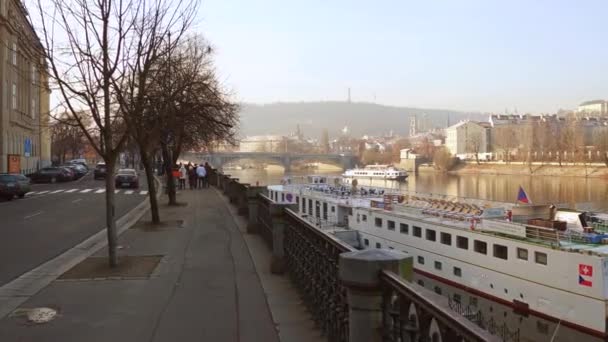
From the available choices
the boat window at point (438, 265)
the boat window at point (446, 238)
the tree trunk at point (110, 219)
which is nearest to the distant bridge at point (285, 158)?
the boat window at point (438, 265)

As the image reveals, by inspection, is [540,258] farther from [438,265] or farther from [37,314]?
[37,314]

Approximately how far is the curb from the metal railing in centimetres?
383

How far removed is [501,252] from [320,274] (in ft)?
71.8

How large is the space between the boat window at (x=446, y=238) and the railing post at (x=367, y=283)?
86.5 ft

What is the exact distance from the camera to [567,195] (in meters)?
65.5

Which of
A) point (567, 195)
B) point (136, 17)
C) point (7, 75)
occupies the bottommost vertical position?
point (567, 195)

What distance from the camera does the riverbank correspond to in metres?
101

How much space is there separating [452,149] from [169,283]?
16972cm

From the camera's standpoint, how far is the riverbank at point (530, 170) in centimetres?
10064

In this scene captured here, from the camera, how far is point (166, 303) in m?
7.59

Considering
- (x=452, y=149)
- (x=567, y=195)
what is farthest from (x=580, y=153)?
(x=452, y=149)

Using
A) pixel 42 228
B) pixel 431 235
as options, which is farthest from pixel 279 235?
pixel 431 235

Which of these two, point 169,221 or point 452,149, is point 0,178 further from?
point 452,149

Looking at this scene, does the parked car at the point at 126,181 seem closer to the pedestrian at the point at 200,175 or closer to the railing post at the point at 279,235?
the pedestrian at the point at 200,175
